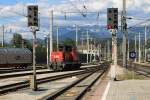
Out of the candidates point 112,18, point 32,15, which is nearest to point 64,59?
point 112,18

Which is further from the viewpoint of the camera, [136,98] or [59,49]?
[59,49]

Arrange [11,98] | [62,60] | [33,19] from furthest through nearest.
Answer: [62,60]
[33,19]
[11,98]

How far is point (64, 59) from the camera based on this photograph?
62.8 m

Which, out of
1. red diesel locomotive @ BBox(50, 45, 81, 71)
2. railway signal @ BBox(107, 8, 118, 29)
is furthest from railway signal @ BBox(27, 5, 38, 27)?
red diesel locomotive @ BBox(50, 45, 81, 71)

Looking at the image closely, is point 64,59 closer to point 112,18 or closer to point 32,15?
point 112,18

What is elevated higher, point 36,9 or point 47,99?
point 36,9

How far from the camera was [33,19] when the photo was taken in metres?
24.4

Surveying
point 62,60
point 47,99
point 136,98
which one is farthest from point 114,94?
point 62,60

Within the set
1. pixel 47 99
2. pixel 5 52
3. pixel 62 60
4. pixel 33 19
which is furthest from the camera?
pixel 5 52

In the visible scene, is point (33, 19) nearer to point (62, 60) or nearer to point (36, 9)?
point (36, 9)

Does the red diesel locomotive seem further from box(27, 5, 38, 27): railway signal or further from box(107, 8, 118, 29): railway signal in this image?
box(27, 5, 38, 27): railway signal

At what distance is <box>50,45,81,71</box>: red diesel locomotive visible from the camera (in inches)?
2453

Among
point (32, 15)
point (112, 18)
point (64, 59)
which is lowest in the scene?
point (64, 59)

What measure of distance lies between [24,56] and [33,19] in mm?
51261
